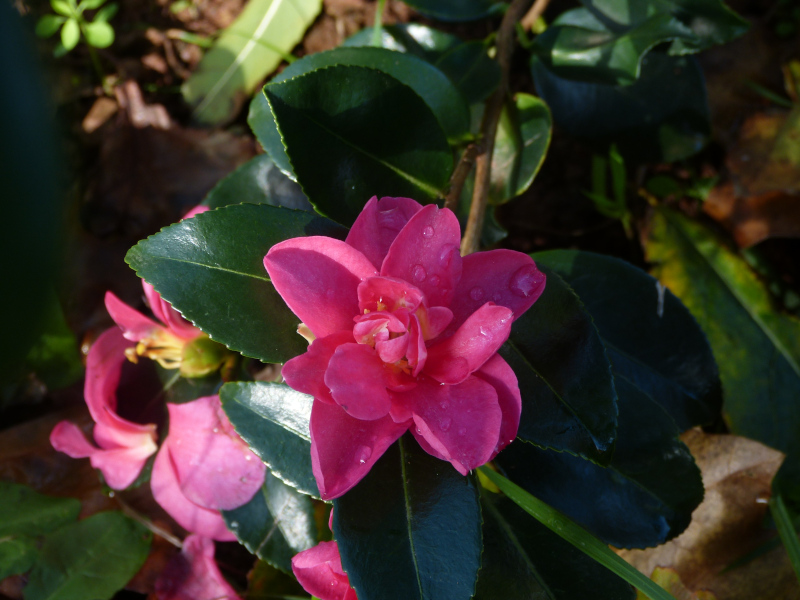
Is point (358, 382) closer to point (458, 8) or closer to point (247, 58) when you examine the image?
point (458, 8)

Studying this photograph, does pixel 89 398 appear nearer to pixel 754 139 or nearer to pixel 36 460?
pixel 36 460

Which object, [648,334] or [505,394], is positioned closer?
[505,394]

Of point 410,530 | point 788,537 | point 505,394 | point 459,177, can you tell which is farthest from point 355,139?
point 788,537

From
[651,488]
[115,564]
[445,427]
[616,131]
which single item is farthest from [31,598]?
[616,131]

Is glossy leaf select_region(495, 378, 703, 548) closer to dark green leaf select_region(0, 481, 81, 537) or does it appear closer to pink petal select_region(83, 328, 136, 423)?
pink petal select_region(83, 328, 136, 423)

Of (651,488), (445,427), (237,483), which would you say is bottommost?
(237,483)

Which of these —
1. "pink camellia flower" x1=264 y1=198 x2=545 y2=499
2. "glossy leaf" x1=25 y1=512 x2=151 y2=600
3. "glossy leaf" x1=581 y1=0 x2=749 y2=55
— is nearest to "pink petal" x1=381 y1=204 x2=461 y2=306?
"pink camellia flower" x1=264 y1=198 x2=545 y2=499
